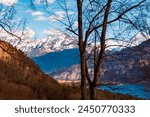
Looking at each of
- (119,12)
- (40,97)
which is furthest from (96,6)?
(40,97)

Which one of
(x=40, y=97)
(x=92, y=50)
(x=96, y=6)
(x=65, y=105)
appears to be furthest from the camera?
(x=40, y=97)

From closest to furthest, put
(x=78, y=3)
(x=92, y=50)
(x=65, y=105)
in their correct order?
(x=65, y=105) < (x=78, y=3) < (x=92, y=50)

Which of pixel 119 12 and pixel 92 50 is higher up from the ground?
pixel 119 12

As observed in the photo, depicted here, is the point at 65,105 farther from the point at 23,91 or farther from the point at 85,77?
the point at 23,91

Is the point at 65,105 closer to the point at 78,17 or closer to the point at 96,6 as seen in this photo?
the point at 78,17

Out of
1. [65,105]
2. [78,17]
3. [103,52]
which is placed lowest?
[65,105]

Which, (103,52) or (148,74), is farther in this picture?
(148,74)

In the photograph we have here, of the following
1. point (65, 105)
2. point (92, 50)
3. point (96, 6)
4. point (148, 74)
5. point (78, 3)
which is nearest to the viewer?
point (65, 105)

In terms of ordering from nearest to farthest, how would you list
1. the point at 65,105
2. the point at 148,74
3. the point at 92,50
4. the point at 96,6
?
the point at 65,105, the point at 96,6, the point at 92,50, the point at 148,74

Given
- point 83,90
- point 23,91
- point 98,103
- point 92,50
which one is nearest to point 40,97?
point 23,91
